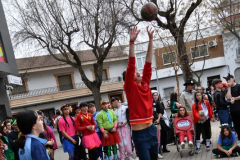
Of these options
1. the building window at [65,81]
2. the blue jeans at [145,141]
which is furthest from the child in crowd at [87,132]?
the building window at [65,81]

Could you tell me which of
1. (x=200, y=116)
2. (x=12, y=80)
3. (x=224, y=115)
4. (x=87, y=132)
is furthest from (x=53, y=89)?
(x=224, y=115)

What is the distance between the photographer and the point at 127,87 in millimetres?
3789

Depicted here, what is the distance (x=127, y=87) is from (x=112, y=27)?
45.9 feet

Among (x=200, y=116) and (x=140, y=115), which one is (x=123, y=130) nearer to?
(x=200, y=116)

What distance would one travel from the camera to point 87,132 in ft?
25.4

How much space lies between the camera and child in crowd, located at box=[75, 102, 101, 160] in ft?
24.7

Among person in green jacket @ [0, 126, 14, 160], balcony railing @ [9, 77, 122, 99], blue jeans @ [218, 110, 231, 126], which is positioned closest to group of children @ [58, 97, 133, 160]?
person in green jacket @ [0, 126, 14, 160]

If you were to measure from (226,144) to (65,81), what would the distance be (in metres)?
30.5

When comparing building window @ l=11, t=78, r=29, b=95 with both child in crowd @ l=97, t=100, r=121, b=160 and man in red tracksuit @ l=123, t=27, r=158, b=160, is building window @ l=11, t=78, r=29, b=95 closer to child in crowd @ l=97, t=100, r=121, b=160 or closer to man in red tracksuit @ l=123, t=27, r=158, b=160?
child in crowd @ l=97, t=100, r=121, b=160

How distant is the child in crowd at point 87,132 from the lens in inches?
297

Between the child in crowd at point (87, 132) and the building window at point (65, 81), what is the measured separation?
28.3m

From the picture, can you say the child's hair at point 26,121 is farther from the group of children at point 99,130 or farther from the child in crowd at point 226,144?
the child in crowd at point 226,144

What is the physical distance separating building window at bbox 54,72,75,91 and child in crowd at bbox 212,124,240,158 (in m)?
29.9

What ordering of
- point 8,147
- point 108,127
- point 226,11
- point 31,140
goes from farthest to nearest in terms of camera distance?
point 226,11
point 108,127
point 8,147
point 31,140
